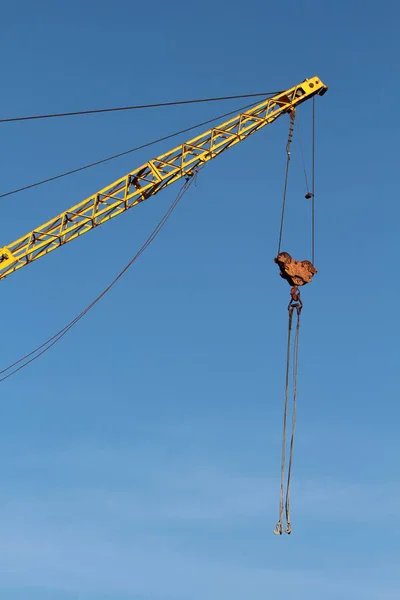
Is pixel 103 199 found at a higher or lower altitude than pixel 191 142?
lower

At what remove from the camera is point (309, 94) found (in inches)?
2569

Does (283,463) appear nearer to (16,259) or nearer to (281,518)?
(281,518)

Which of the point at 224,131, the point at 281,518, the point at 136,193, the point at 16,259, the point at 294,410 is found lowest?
the point at 281,518

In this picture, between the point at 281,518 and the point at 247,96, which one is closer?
the point at 281,518

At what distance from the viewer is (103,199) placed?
60812mm

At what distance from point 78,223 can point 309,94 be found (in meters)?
17.8

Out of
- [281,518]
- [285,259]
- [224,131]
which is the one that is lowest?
[281,518]

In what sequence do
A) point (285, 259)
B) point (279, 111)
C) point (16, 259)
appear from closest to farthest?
point (285, 259), point (16, 259), point (279, 111)

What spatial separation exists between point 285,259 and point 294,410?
797cm

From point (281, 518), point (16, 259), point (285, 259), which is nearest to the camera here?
point (281, 518)

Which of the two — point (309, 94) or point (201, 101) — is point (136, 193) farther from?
point (309, 94)

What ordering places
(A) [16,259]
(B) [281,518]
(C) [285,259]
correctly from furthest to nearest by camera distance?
(A) [16,259]
(C) [285,259]
(B) [281,518]

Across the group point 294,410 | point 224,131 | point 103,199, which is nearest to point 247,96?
point 224,131

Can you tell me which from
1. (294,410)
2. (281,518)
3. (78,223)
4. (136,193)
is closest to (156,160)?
(136,193)
